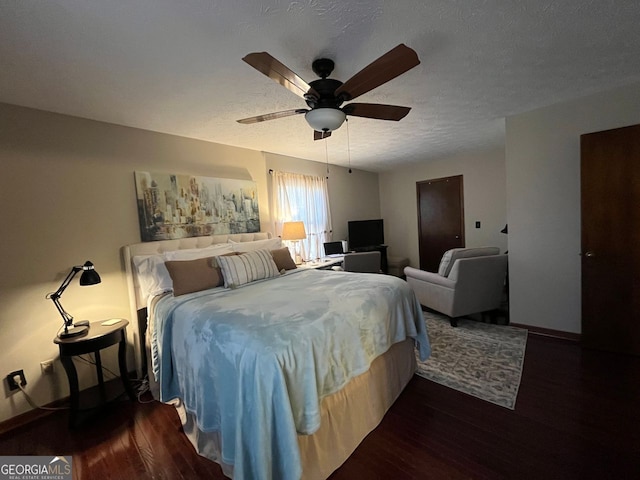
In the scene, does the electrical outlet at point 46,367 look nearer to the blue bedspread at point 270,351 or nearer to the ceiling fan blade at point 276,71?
the blue bedspread at point 270,351

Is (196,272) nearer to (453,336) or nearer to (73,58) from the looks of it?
(73,58)

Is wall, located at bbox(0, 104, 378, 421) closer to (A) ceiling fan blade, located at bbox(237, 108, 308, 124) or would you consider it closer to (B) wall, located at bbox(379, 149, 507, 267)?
(A) ceiling fan blade, located at bbox(237, 108, 308, 124)

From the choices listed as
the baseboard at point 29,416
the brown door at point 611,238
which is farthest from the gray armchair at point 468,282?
the baseboard at point 29,416

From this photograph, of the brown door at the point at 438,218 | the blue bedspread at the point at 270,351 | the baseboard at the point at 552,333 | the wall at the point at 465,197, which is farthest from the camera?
the brown door at the point at 438,218

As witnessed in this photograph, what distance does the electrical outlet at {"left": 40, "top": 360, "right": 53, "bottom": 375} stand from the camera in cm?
209

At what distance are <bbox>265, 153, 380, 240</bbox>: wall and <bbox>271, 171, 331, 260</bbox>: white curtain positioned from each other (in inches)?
6.5

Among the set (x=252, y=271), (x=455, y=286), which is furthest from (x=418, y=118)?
(x=252, y=271)

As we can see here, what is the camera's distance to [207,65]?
5.54 feet

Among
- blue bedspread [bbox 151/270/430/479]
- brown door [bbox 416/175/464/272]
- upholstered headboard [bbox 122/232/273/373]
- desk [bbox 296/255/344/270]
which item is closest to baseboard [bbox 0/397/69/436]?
upholstered headboard [bbox 122/232/273/373]

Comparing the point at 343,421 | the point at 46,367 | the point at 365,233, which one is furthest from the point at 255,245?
the point at 365,233

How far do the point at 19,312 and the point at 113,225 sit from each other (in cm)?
88

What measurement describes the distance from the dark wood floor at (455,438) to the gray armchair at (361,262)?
209 centimetres

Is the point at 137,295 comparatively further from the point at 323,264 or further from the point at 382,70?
the point at 382,70

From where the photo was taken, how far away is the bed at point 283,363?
1.16 metres
